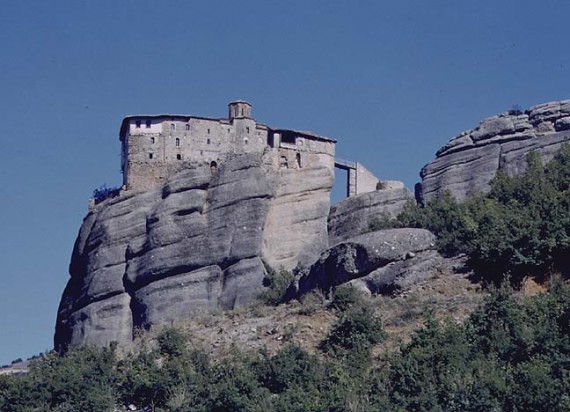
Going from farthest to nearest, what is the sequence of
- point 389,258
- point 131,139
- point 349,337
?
point 131,139 < point 389,258 < point 349,337

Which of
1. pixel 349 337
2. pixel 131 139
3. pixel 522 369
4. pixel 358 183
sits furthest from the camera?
pixel 358 183

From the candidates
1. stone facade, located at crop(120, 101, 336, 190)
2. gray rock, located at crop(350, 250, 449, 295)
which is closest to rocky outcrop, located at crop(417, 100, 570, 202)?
stone facade, located at crop(120, 101, 336, 190)

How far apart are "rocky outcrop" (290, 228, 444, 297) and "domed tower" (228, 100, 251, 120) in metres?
16.0

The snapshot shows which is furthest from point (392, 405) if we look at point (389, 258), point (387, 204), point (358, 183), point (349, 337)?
point (358, 183)

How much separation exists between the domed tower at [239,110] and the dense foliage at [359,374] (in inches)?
813

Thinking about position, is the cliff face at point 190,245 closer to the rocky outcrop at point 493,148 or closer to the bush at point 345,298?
the rocky outcrop at point 493,148

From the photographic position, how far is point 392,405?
117ft

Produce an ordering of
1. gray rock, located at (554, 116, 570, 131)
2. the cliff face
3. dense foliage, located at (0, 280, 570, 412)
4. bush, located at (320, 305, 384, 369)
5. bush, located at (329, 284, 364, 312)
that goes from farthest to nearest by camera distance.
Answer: gray rock, located at (554, 116, 570, 131) < the cliff face < bush, located at (329, 284, 364, 312) < bush, located at (320, 305, 384, 369) < dense foliage, located at (0, 280, 570, 412)

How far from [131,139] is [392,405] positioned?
29699 millimetres

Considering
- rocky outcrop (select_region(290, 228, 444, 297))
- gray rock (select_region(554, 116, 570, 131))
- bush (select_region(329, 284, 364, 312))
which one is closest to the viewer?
bush (select_region(329, 284, 364, 312))

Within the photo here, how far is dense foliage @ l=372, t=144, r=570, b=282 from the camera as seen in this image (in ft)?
143

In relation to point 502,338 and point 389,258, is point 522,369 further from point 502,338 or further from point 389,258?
point 389,258

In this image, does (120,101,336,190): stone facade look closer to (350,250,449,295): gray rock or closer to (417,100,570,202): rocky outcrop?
(417,100,570,202): rocky outcrop

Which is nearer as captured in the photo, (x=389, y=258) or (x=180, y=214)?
(x=389, y=258)
